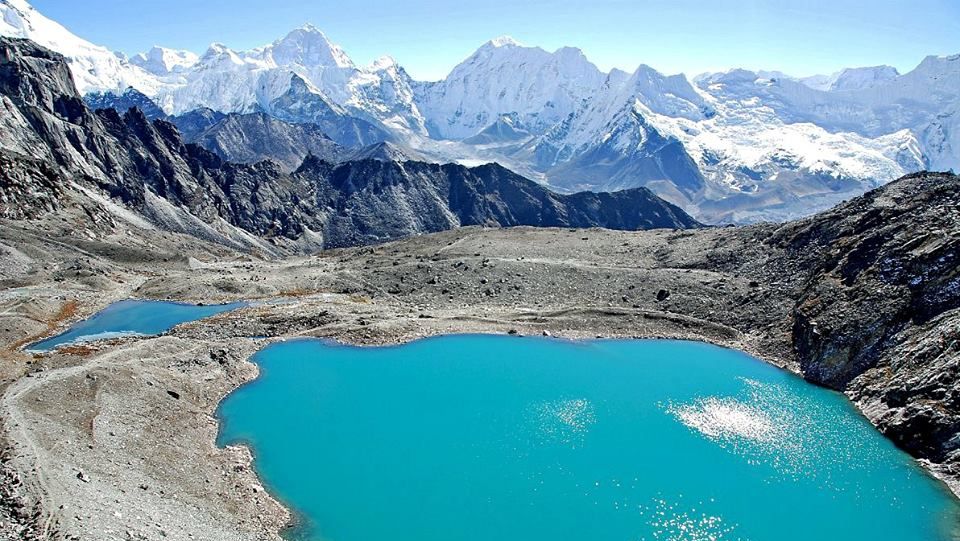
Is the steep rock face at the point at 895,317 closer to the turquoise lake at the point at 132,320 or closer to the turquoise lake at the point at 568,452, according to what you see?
the turquoise lake at the point at 568,452

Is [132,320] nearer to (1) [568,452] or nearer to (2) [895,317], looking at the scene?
(1) [568,452]

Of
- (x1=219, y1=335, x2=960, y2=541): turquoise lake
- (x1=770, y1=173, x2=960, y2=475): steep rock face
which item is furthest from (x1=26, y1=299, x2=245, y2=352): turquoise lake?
(x1=770, y1=173, x2=960, y2=475): steep rock face

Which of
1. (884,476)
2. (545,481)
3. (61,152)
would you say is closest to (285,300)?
(545,481)

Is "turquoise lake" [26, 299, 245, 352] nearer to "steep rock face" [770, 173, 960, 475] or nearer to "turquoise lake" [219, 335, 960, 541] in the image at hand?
"turquoise lake" [219, 335, 960, 541]

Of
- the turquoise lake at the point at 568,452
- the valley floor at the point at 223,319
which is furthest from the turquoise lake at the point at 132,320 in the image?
the turquoise lake at the point at 568,452

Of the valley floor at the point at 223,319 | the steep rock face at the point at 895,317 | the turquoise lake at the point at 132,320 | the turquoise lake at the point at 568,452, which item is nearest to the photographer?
the valley floor at the point at 223,319

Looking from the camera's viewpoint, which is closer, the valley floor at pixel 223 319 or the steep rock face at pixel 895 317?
the valley floor at pixel 223 319
